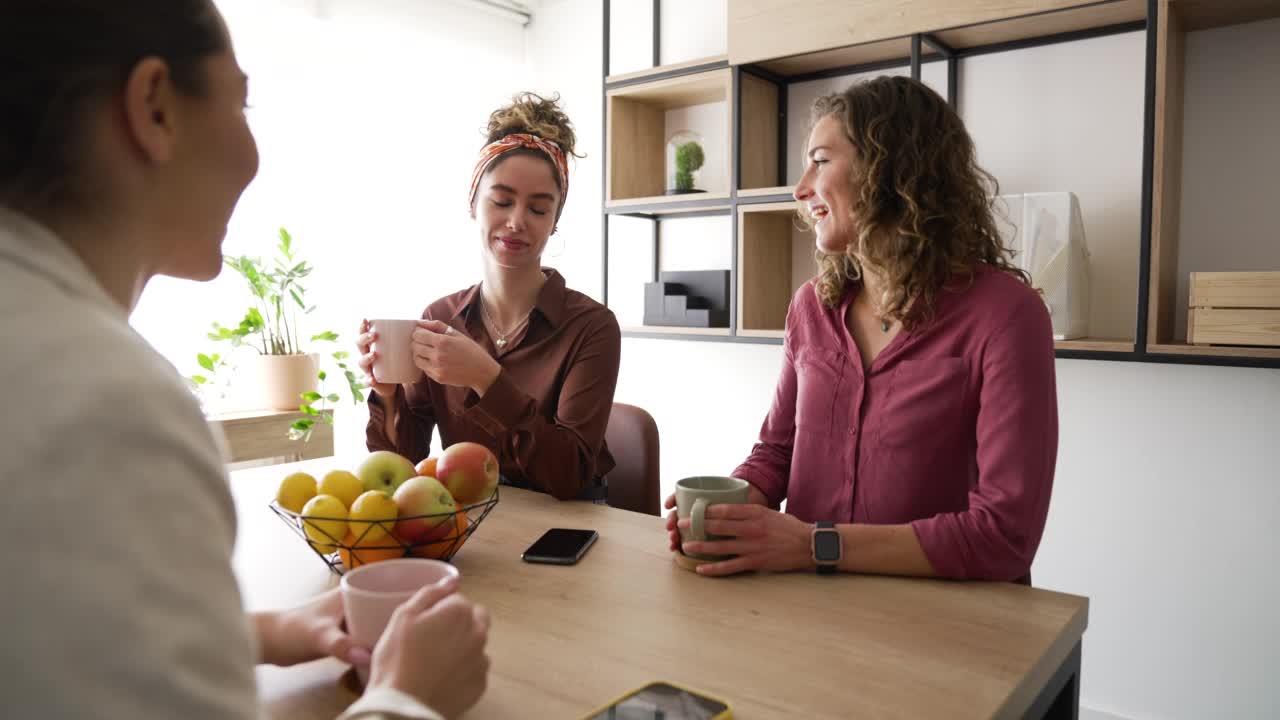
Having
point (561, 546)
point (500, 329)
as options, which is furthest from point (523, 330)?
point (561, 546)

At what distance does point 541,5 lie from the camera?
3.98 meters

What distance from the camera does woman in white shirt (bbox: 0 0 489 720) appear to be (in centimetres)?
38

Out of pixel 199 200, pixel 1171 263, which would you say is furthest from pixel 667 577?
pixel 1171 263

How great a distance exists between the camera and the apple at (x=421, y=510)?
3.47 feet

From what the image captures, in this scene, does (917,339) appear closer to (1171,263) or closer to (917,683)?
(917,683)

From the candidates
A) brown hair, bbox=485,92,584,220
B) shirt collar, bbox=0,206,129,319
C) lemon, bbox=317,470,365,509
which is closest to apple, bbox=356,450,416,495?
lemon, bbox=317,470,365,509

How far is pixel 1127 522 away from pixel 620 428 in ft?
5.02

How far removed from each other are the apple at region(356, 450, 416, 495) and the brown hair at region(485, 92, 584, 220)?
908 mm

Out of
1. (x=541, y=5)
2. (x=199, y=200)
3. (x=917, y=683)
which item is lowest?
(x=917, y=683)

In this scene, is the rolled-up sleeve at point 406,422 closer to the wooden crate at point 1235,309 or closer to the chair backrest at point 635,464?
the chair backrest at point 635,464

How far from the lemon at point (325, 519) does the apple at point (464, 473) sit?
6.6 inches

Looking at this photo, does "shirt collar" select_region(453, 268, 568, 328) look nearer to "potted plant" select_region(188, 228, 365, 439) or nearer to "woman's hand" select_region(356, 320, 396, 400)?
"woman's hand" select_region(356, 320, 396, 400)

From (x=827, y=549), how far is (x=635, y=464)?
769mm

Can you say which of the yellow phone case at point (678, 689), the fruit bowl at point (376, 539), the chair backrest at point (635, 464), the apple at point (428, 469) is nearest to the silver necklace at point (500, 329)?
the chair backrest at point (635, 464)
